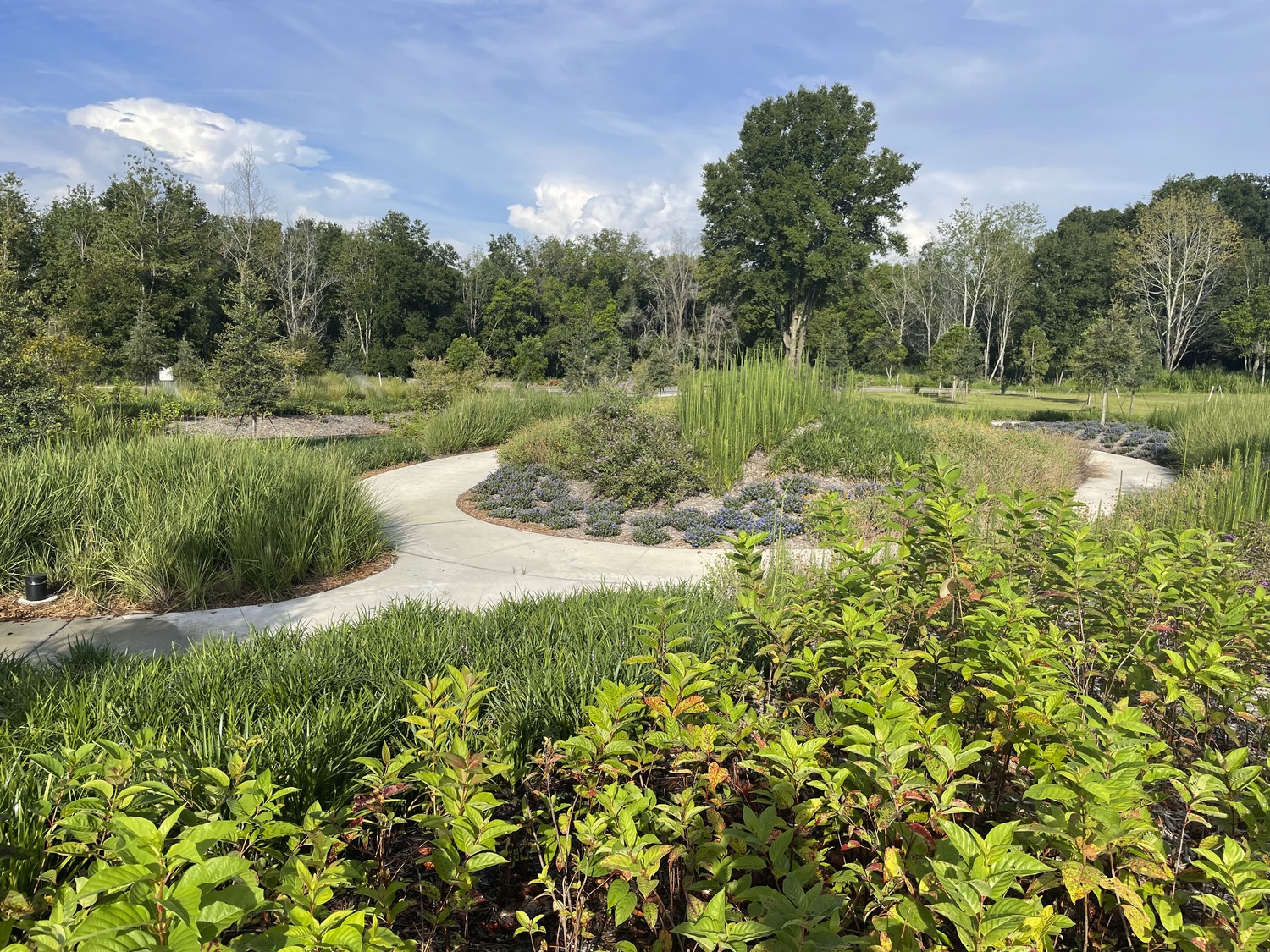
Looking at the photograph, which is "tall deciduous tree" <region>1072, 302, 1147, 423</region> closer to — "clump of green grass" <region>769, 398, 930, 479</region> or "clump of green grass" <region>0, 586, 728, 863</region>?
"clump of green grass" <region>769, 398, 930, 479</region>

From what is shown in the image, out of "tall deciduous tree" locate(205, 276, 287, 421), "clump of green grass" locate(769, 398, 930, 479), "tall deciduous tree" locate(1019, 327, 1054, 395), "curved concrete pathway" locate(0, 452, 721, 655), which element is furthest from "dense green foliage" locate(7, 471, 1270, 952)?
"tall deciduous tree" locate(1019, 327, 1054, 395)

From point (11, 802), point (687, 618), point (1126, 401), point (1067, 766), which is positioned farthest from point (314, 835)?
point (1126, 401)

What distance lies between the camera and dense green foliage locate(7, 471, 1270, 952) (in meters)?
1.09

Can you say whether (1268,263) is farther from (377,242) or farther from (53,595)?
(53,595)

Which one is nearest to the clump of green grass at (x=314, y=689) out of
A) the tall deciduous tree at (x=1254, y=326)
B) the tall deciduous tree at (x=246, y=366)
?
the tall deciduous tree at (x=246, y=366)

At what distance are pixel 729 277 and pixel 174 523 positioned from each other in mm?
35776

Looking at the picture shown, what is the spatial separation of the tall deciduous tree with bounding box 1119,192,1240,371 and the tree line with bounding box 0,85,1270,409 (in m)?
0.19

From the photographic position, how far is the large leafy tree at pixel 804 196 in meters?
33.9

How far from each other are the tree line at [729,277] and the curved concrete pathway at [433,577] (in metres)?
15.9

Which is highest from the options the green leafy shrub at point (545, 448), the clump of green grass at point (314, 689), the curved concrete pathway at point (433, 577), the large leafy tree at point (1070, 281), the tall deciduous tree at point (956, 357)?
the large leafy tree at point (1070, 281)

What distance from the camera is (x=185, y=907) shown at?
852mm

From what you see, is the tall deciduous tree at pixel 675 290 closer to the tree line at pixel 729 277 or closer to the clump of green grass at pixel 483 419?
the tree line at pixel 729 277

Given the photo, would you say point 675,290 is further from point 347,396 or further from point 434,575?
point 434,575

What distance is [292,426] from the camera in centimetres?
1694
